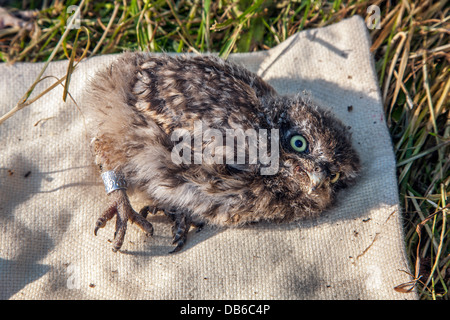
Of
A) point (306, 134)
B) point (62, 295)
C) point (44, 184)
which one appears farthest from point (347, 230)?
point (44, 184)

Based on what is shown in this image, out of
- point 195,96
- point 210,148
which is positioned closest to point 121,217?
point 210,148

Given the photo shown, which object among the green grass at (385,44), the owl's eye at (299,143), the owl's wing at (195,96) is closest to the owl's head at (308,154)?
the owl's eye at (299,143)

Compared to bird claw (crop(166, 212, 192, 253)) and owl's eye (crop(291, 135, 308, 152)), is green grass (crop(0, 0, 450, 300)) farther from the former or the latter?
bird claw (crop(166, 212, 192, 253))

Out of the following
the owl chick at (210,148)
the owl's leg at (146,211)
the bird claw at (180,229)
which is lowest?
the owl's leg at (146,211)

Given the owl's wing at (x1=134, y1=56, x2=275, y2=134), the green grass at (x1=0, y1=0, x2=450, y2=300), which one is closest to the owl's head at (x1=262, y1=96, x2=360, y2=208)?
the owl's wing at (x1=134, y1=56, x2=275, y2=134)

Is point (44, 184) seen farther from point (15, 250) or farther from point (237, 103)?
point (237, 103)

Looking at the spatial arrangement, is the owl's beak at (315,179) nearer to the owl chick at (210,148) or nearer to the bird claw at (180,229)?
the owl chick at (210,148)

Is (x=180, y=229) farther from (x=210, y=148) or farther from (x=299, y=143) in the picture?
(x=299, y=143)
